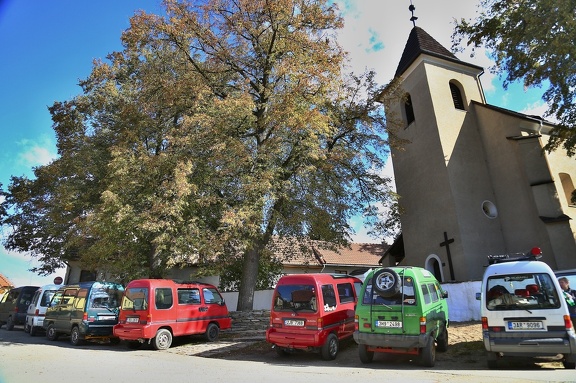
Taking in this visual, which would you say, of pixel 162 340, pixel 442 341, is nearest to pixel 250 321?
pixel 162 340

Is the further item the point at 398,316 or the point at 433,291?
the point at 433,291

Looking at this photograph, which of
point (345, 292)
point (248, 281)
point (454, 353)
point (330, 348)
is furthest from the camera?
point (248, 281)

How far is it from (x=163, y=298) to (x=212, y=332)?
8.10 ft

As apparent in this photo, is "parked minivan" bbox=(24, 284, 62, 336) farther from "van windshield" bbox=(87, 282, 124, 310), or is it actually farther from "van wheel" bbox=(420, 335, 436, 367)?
"van wheel" bbox=(420, 335, 436, 367)

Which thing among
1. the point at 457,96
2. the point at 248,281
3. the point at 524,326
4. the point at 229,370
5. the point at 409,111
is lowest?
the point at 229,370

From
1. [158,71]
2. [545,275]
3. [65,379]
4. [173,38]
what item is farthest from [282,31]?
[65,379]

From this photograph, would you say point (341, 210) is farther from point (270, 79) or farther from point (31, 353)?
point (31, 353)

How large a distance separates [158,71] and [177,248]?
947 centimetres

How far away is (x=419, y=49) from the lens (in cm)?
1980

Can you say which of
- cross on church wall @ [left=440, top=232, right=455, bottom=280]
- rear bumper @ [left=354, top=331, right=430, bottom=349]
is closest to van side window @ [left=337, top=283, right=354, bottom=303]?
rear bumper @ [left=354, top=331, right=430, bottom=349]

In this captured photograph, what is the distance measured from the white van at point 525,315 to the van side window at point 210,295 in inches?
362

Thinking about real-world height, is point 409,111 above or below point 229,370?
above

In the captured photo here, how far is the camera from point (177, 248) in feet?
44.9

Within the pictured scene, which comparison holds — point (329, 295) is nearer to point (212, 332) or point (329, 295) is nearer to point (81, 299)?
point (212, 332)
